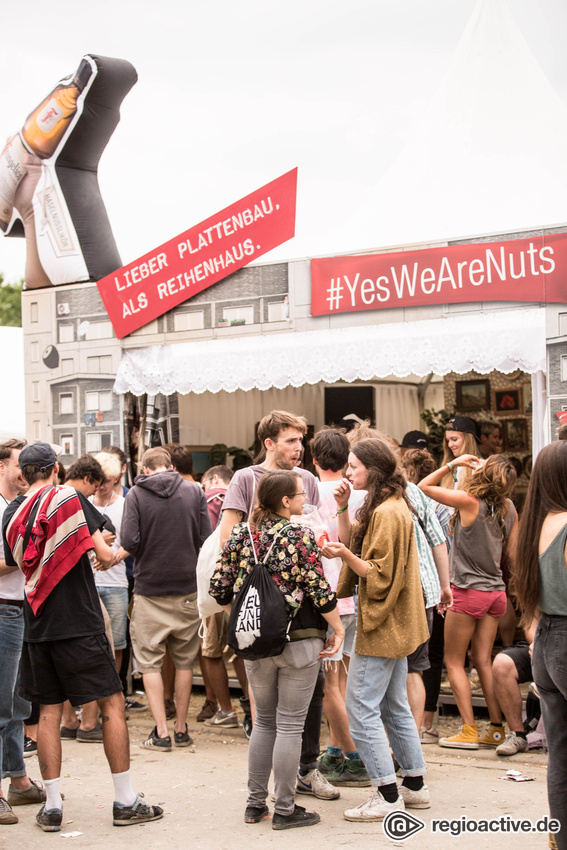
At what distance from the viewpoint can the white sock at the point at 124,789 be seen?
12.5 feet

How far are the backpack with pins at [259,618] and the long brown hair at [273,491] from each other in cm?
18

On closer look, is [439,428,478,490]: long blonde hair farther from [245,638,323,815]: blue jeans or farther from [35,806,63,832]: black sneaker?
[35,806,63,832]: black sneaker

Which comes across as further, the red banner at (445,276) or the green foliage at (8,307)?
the green foliage at (8,307)

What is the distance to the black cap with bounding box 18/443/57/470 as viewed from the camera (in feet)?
12.9

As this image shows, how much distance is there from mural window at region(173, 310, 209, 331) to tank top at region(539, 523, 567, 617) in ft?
14.5

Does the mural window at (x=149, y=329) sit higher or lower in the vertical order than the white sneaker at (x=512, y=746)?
higher

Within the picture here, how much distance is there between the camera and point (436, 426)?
8.66 meters

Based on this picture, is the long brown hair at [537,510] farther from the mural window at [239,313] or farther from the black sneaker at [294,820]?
the mural window at [239,313]

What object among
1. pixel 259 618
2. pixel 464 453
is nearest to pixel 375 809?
pixel 259 618

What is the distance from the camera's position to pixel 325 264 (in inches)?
251

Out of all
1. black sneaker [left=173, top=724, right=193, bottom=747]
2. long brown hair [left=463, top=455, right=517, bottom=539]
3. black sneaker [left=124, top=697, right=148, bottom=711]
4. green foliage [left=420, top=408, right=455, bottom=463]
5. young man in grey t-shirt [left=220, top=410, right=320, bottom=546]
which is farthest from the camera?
green foliage [left=420, top=408, right=455, bottom=463]

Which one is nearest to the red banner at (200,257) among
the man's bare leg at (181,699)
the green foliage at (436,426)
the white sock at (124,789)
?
the green foliage at (436,426)

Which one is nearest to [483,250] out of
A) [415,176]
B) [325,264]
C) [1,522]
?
[325,264]

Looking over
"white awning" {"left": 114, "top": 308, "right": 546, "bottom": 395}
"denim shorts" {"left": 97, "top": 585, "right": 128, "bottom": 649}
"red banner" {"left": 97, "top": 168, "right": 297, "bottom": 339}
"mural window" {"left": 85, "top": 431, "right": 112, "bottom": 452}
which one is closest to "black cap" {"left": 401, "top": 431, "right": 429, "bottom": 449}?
"white awning" {"left": 114, "top": 308, "right": 546, "bottom": 395}
